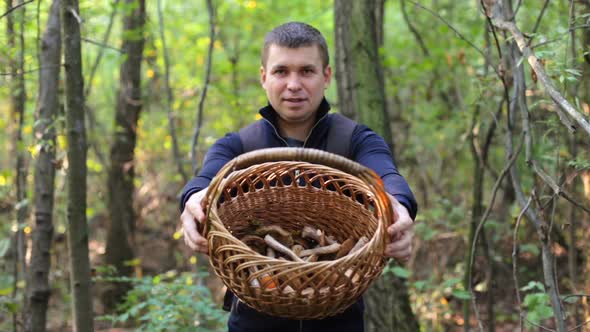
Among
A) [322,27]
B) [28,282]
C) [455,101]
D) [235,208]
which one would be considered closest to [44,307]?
[28,282]

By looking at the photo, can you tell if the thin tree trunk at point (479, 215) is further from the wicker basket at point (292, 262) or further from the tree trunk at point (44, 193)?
the tree trunk at point (44, 193)

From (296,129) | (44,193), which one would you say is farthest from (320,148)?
(44,193)

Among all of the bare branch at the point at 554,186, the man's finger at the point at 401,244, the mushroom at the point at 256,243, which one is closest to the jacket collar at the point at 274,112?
the mushroom at the point at 256,243

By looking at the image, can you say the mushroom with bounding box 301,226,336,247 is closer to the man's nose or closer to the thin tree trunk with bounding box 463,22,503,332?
the man's nose

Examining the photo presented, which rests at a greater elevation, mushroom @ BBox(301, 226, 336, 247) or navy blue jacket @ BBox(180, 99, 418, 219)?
navy blue jacket @ BBox(180, 99, 418, 219)

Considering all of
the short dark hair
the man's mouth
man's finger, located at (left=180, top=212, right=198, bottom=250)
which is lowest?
man's finger, located at (left=180, top=212, right=198, bottom=250)

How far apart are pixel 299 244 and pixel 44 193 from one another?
2.30 metres

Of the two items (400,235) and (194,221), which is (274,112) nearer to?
(194,221)

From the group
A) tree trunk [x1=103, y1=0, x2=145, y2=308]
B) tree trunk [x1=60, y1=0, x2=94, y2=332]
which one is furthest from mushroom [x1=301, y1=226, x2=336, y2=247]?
tree trunk [x1=103, y1=0, x2=145, y2=308]

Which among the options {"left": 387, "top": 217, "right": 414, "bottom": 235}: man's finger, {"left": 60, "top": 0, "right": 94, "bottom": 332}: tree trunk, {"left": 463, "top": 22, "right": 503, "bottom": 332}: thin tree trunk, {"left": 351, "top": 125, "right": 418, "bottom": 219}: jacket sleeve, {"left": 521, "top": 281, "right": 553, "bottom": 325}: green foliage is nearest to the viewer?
{"left": 387, "top": 217, "right": 414, "bottom": 235}: man's finger

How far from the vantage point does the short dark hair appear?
2529 mm

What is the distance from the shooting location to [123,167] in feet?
24.7

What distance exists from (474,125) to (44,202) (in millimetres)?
3222

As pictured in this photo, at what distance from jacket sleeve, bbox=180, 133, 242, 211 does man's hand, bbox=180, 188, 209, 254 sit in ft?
0.52
